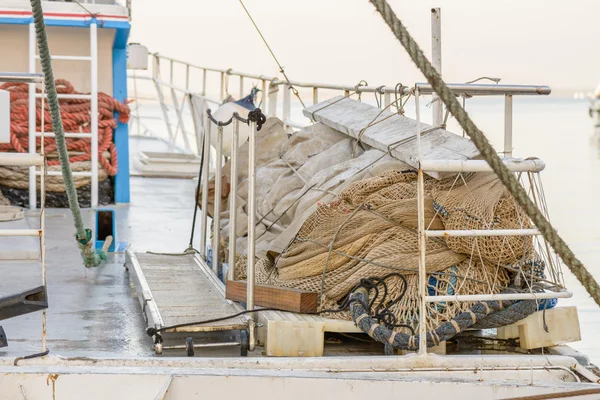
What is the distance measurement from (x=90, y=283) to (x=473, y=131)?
4.19 meters

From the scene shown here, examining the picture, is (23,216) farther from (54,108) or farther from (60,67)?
(54,108)

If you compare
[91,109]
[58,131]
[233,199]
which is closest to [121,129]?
[91,109]

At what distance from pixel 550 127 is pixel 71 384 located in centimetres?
4783

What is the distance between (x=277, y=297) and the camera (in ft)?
16.3

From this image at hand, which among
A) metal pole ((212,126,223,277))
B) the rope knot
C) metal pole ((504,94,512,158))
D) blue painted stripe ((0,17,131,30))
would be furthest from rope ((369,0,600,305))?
blue painted stripe ((0,17,131,30))

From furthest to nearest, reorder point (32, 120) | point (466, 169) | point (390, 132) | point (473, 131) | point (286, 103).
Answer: point (32, 120), point (286, 103), point (390, 132), point (466, 169), point (473, 131)

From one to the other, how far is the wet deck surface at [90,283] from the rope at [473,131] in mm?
2235

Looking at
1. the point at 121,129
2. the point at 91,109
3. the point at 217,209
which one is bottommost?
the point at 217,209

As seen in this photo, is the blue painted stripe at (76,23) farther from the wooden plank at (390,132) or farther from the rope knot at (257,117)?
the rope knot at (257,117)

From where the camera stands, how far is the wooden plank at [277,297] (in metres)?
4.84

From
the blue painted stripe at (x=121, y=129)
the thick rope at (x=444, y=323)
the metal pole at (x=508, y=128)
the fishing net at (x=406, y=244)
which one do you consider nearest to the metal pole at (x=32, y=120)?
the blue painted stripe at (x=121, y=129)

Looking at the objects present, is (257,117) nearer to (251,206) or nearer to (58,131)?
(251,206)

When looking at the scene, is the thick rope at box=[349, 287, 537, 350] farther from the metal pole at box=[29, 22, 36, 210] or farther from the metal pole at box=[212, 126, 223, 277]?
the metal pole at box=[29, 22, 36, 210]

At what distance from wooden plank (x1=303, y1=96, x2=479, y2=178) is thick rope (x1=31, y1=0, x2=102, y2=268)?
68.4 inches
